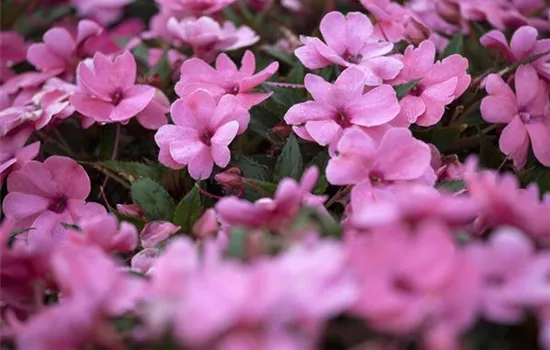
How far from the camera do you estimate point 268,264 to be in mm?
578

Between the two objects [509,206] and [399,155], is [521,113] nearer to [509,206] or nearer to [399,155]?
[399,155]

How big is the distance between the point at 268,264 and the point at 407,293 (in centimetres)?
10

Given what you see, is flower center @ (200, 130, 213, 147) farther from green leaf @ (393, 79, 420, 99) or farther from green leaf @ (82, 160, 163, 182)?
green leaf @ (393, 79, 420, 99)

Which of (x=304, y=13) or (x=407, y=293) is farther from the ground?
(x=407, y=293)

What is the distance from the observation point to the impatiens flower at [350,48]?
97 centimetres

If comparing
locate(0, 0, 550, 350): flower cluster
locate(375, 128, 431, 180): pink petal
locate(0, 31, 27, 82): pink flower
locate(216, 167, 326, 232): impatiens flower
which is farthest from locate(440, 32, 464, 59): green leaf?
locate(0, 31, 27, 82): pink flower

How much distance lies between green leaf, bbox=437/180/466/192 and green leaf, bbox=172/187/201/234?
26 cm

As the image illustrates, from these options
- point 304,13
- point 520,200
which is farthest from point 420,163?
point 304,13

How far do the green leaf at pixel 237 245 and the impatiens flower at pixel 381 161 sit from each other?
0.15 m

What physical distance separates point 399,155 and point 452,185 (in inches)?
4.1

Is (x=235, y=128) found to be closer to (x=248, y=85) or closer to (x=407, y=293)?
(x=248, y=85)

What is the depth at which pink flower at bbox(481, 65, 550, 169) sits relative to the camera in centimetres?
98

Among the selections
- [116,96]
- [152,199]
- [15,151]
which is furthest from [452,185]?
[15,151]

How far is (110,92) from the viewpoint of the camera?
1.03 metres
